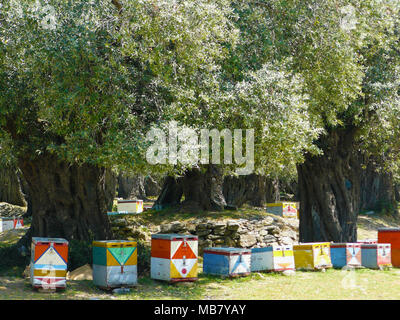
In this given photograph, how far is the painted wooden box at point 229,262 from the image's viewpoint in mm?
12867

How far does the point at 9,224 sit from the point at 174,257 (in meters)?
12.7

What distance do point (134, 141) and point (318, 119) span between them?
6334 mm

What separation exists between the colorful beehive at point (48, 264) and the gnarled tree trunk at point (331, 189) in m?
10.7

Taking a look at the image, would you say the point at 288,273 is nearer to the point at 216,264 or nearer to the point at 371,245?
the point at 216,264

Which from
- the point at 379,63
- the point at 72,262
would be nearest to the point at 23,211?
the point at 72,262

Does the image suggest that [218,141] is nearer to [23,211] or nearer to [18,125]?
[18,125]

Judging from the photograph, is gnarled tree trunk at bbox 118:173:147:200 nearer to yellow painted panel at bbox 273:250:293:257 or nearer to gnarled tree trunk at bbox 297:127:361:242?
gnarled tree trunk at bbox 297:127:361:242

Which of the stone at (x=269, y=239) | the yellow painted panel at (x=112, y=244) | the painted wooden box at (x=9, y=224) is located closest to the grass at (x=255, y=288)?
the yellow painted panel at (x=112, y=244)

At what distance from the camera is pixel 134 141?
35.4 ft

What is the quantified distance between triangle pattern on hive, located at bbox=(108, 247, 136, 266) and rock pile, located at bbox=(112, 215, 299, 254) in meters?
A: 6.46

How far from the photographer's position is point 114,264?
11031mm

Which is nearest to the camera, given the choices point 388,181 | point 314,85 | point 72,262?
point 72,262

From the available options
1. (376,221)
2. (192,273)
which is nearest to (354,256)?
(192,273)

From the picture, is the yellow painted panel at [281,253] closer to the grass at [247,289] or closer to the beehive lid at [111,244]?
the grass at [247,289]
